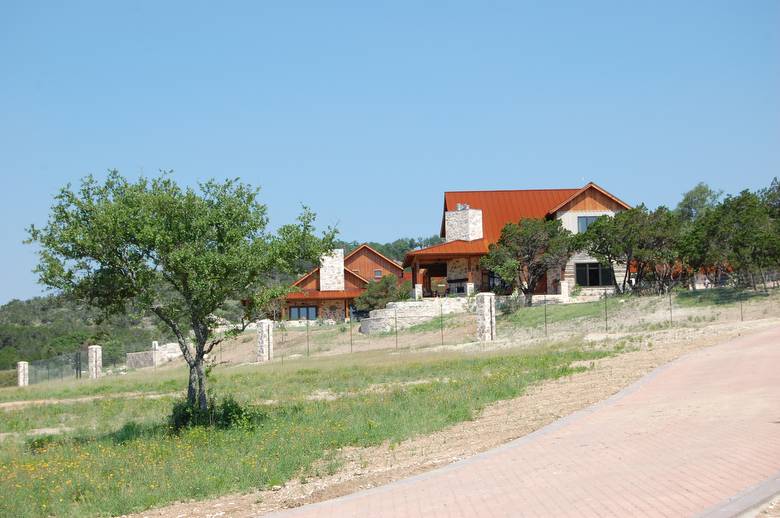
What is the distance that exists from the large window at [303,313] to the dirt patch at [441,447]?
46.3m

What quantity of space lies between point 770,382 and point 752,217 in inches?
1118

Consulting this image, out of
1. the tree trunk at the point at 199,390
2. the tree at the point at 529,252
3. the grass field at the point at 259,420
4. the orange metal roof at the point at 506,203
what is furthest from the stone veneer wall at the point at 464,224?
the tree trunk at the point at 199,390

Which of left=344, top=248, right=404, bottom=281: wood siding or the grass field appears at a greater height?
left=344, top=248, right=404, bottom=281: wood siding

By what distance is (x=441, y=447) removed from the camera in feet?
50.3

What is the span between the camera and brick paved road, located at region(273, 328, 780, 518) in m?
9.52

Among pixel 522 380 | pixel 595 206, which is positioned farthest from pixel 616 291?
pixel 522 380

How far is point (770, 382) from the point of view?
17.1 meters

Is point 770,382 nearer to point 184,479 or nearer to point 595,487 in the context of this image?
point 595,487

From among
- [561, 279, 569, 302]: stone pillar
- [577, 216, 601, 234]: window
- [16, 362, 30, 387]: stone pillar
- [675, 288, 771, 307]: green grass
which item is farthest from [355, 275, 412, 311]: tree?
[675, 288, 771, 307]: green grass

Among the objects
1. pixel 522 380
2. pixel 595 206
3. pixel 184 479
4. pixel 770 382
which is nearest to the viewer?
pixel 184 479

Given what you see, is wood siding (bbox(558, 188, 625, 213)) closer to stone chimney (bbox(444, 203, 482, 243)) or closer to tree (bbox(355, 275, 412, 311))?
stone chimney (bbox(444, 203, 482, 243))

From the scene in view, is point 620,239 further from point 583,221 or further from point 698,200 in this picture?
point 698,200

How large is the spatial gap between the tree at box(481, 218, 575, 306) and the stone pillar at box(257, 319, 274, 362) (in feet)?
46.6

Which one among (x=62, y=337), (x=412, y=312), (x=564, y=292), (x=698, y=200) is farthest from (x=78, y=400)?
(x=698, y=200)
